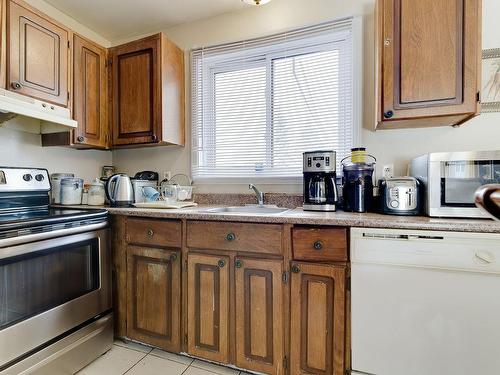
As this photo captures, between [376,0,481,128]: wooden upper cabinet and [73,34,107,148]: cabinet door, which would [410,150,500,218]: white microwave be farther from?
[73,34,107,148]: cabinet door

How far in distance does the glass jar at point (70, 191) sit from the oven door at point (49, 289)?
24.7 inches

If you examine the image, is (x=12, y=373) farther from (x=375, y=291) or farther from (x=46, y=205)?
(x=375, y=291)

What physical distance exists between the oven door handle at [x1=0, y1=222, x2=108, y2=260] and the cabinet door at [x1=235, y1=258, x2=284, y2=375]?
92cm

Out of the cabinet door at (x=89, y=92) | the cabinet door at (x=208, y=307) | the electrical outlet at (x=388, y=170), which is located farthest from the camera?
the cabinet door at (x=89, y=92)

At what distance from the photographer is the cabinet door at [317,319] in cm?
124

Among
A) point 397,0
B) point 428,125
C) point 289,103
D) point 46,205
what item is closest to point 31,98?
point 46,205

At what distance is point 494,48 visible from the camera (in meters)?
1.55

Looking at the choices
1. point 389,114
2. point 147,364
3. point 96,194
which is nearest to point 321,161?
point 389,114

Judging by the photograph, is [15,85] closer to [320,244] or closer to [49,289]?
[49,289]

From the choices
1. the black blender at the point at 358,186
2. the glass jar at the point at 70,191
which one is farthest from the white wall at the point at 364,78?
the glass jar at the point at 70,191

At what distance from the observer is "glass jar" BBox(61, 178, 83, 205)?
6.69 ft

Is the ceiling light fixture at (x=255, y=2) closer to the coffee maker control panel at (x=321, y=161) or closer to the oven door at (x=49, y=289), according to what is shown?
the coffee maker control panel at (x=321, y=161)

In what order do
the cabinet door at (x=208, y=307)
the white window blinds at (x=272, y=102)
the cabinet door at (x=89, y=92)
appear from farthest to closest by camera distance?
the cabinet door at (x=89, y=92) → the white window blinds at (x=272, y=102) → the cabinet door at (x=208, y=307)

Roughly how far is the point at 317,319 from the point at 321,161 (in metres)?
0.84
